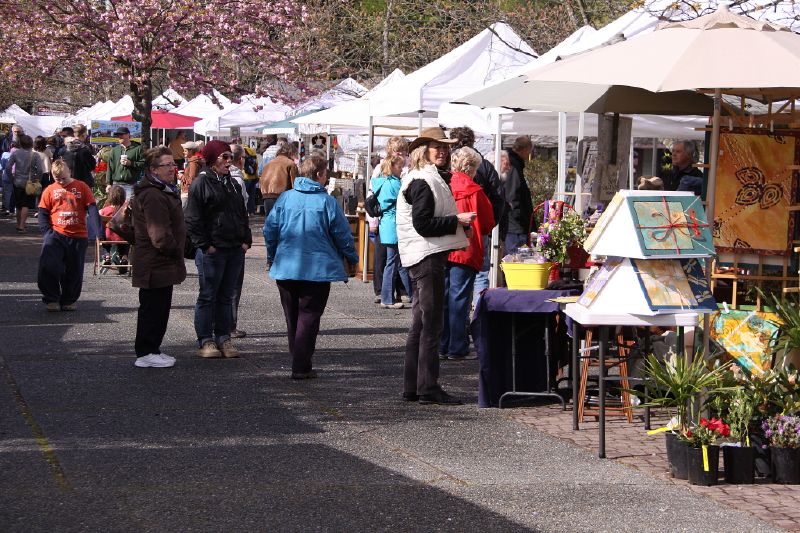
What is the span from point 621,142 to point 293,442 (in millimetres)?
5126

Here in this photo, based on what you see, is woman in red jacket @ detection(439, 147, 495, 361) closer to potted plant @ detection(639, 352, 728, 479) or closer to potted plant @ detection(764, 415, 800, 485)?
potted plant @ detection(639, 352, 728, 479)

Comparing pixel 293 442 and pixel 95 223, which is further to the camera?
pixel 95 223

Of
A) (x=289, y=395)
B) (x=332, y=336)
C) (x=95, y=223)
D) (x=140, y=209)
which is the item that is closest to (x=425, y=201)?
(x=289, y=395)

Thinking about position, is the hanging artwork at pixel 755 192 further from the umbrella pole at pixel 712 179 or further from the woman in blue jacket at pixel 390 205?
the woman in blue jacket at pixel 390 205

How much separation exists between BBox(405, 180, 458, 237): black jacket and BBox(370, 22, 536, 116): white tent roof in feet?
24.3

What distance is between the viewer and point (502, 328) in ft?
29.9

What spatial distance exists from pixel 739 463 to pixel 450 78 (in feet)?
33.7

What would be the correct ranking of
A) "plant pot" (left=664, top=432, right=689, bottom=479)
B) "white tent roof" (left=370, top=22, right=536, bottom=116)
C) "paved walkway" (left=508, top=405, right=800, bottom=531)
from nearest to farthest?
"paved walkway" (left=508, top=405, right=800, bottom=531) → "plant pot" (left=664, top=432, right=689, bottom=479) → "white tent roof" (left=370, top=22, right=536, bottom=116)

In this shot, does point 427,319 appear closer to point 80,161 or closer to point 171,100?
point 80,161

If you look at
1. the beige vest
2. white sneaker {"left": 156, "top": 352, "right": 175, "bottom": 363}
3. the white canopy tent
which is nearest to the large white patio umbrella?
the beige vest

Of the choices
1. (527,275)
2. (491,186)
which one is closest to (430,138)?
(527,275)

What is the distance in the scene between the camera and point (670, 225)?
24.7 ft

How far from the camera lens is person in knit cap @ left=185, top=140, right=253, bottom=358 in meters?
10.8

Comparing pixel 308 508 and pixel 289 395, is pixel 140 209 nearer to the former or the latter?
pixel 289 395
